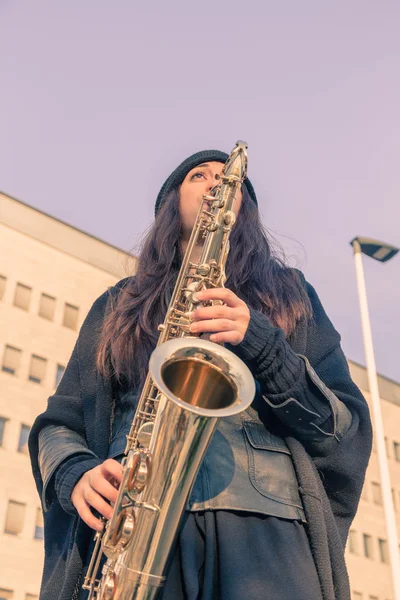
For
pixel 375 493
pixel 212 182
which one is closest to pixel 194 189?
pixel 212 182

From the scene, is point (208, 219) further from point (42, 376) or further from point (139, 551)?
point (42, 376)

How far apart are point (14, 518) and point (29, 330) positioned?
8359 millimetres

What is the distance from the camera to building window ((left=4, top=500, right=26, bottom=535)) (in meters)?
33.3

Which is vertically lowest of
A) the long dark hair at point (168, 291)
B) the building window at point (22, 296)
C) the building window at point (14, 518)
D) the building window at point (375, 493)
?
the building window at point (375, 493)

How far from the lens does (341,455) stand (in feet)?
10.8

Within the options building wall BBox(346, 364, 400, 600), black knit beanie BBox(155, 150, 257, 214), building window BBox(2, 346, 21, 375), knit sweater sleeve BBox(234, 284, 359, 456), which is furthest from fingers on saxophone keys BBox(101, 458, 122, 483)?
building wall BBox(346, 364, 400, 600)

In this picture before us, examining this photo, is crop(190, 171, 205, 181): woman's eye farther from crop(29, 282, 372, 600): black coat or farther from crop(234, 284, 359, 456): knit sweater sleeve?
crop(234, 284, 359, 456): knit sweater sleeve

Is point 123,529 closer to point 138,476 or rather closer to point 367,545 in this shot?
point 138,476

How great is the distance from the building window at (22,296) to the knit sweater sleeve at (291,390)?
1371 inches

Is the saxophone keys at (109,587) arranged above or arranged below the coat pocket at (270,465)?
below

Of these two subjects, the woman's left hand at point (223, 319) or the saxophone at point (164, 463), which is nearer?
the saxophone at point (164, 463)

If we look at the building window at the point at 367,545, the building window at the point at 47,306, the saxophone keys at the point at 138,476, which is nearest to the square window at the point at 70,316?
the building window at the point at 47,306

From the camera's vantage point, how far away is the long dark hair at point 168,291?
3730 mm

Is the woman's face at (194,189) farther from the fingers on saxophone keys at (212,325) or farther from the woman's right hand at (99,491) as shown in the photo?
the woman's right hand at (99,491)
